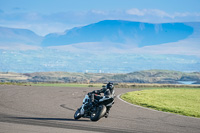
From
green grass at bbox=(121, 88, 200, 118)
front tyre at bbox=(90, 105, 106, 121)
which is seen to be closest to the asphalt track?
front tyre at bbox=(90, 105, 106, 121)

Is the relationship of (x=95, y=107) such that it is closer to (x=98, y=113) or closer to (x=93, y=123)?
(x=98, y=113)

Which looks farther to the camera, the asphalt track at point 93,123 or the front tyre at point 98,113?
the front tyre at point 98,113

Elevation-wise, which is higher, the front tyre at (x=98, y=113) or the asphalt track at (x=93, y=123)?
the front tyre at (x=98, y=113)

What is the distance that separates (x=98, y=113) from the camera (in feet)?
51.1

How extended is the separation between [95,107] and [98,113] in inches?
23.7

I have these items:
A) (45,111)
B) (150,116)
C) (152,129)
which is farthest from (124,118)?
(45,111)

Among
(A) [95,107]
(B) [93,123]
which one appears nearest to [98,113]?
(B) [93,123]

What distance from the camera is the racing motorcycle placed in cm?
1566

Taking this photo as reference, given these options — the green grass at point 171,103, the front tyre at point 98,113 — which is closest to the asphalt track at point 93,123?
the front tyre at point 98,113

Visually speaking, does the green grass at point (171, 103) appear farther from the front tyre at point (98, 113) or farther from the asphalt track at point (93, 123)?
the front tyre at point (98, 113)

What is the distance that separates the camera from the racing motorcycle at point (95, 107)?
15.7 m

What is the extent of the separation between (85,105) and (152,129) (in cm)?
345

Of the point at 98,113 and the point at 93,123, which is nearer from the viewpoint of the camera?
the point at 93,123

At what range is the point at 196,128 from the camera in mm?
14570
